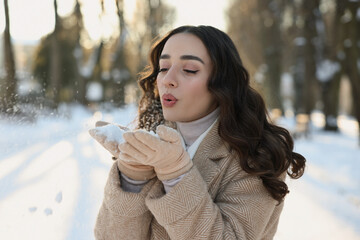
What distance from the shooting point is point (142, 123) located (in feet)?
6.19

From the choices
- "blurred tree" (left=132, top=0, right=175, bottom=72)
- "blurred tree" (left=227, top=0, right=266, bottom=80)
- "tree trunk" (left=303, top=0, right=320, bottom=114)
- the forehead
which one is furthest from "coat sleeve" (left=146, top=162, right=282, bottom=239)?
"blurred tree" (left=227, top=0, right=266, bottom=80)

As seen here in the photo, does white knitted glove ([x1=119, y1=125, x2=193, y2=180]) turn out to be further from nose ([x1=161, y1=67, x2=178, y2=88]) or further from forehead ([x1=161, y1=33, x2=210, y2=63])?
forehead ([x1=161, y1=33, x2=210, y2=63])

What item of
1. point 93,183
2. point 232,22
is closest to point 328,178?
point 93,183

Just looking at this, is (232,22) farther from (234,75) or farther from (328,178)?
(234,75)

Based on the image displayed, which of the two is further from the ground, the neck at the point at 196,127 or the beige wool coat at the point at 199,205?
the neck at the point at 196,127

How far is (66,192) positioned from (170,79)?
4.84 feet

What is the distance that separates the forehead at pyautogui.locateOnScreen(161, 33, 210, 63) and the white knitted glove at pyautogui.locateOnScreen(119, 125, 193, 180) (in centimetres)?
47

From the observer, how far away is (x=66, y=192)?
8.56 feet

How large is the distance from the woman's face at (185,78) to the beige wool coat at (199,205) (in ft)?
0.51

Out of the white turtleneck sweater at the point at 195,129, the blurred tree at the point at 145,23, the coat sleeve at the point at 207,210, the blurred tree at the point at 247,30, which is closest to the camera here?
the coat sleeve at the point at 207,210

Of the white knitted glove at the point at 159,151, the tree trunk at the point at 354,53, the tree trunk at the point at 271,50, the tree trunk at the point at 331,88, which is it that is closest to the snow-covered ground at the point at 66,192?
the white knitted glove at the point at 159,151

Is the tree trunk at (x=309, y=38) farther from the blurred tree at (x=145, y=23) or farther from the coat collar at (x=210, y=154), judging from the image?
the coat collar at (x=210, y=154)

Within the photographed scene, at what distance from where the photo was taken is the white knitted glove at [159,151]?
1186 mm

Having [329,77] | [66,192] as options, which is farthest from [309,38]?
[66,192]
